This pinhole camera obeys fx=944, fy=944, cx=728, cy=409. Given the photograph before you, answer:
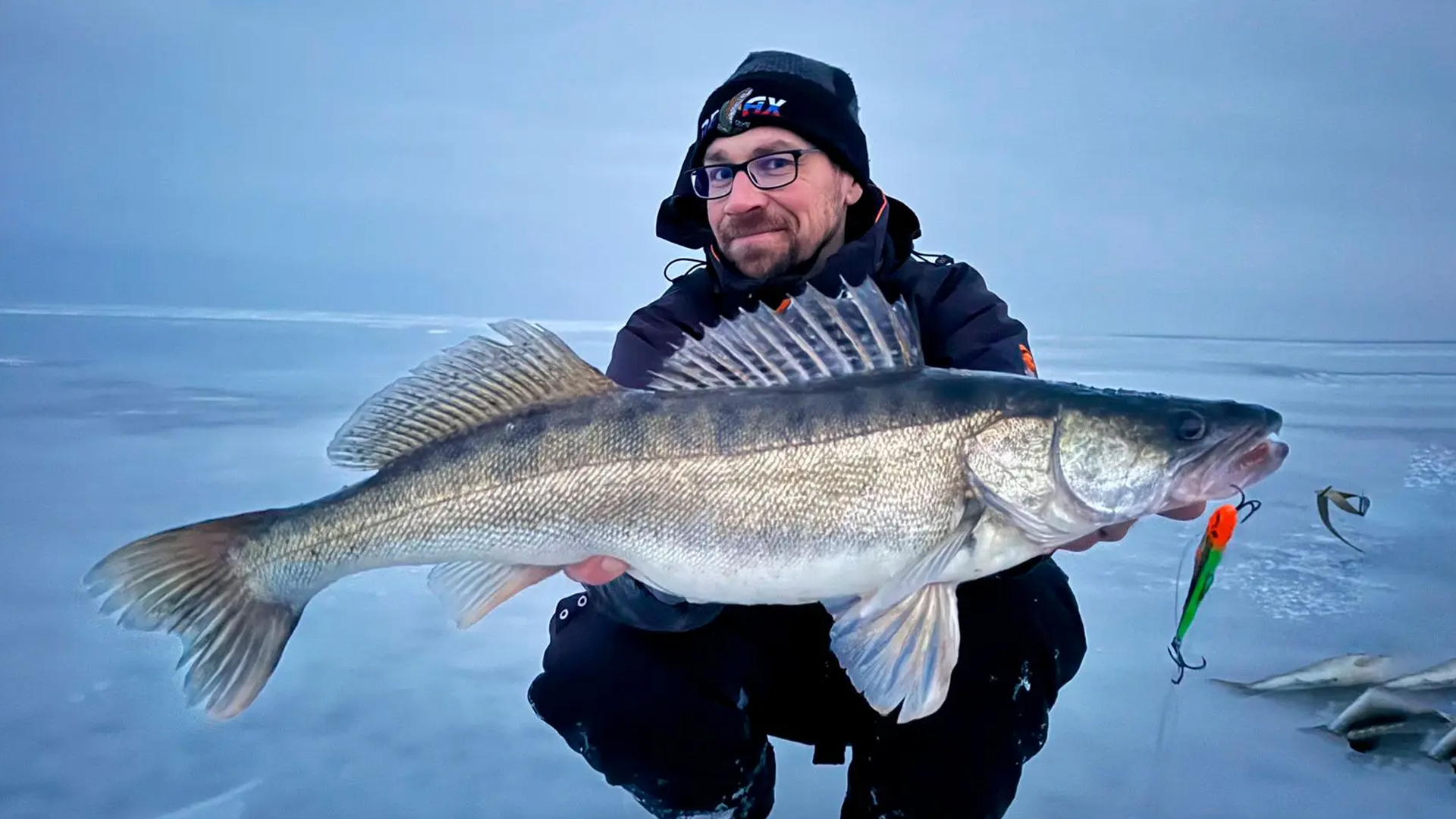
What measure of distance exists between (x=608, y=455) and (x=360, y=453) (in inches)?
22.8

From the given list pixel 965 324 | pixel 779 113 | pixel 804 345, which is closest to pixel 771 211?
pixel 779 113

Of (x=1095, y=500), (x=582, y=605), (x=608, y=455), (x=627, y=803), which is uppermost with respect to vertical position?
(x=608, y=455)

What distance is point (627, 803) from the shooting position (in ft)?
8.43

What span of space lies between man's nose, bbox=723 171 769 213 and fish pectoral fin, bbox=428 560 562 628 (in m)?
1.24

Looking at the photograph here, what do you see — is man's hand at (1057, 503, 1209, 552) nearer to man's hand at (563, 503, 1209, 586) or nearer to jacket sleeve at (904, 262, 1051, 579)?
man's hand at (563, 503, 1209, 586)

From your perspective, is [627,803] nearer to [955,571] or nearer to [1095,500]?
[955,571]

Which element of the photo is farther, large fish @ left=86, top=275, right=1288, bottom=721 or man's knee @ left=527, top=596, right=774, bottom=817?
man's knee @ left=527, top=596, right=774, bottom=817

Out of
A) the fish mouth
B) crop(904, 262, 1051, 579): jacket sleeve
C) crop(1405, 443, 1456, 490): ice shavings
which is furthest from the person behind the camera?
crop(1405, 443, 1456, 490): ice shavings

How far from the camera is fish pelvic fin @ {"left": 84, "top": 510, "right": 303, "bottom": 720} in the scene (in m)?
2.03

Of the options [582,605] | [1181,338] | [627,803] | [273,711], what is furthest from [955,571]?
[1181,338]

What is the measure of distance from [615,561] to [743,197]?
4.15 ft

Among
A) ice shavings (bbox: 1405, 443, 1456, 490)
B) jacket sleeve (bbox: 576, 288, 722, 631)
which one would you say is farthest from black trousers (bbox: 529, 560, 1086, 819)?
ice shavings (bbox: 1405, 443, 1456, 490)

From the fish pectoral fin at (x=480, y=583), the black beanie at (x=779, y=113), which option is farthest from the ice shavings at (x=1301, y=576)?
the fish pectoral fin at (x=480, y=583)

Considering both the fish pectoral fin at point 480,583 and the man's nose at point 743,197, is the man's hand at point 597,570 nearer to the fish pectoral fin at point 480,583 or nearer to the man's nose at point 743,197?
the fish pectoral fin at point 480,583
